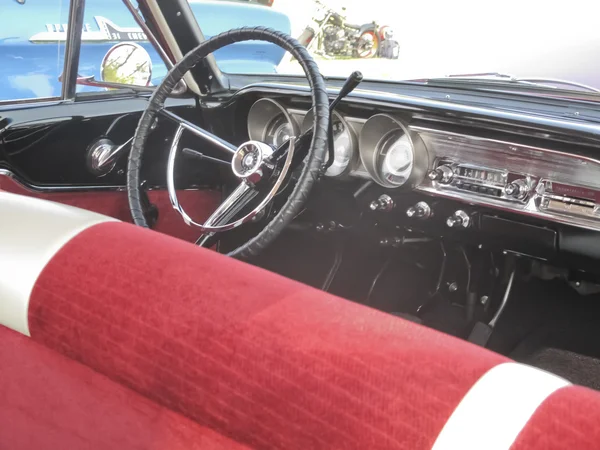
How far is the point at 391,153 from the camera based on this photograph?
64.1 inches

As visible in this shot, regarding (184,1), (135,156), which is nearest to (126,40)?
(184,1)

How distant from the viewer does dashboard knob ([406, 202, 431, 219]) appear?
64.4 inches

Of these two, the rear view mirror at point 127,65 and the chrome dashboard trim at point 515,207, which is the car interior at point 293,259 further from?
the rear view mirror at point 127,65

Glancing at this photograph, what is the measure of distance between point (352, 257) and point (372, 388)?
1.43m

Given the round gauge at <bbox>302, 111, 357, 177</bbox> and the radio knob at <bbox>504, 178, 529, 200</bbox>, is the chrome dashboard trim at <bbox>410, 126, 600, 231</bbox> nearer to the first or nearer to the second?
the radio knob at <bbox>504, 178, 529, 200</bbox>

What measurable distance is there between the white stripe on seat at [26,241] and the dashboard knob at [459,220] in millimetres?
884

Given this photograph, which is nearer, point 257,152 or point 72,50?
point 257,152

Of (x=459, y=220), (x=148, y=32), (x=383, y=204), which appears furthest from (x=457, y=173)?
(x=148, y=32)

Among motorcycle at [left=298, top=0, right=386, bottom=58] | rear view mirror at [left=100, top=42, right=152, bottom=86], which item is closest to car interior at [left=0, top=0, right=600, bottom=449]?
rear view mirror at [left=100, top=42, right=152, bottom=86]

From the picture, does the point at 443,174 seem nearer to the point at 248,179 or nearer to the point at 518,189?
the point at 518,189

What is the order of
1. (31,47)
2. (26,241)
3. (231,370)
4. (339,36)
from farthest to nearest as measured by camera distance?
1. (339,36)
2. (31,47)
3. (26,241)
4. (231,370)

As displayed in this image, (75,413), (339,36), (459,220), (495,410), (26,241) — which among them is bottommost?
(75,413)

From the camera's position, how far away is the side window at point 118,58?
198 cm

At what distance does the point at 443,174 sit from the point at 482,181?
0.32ft
